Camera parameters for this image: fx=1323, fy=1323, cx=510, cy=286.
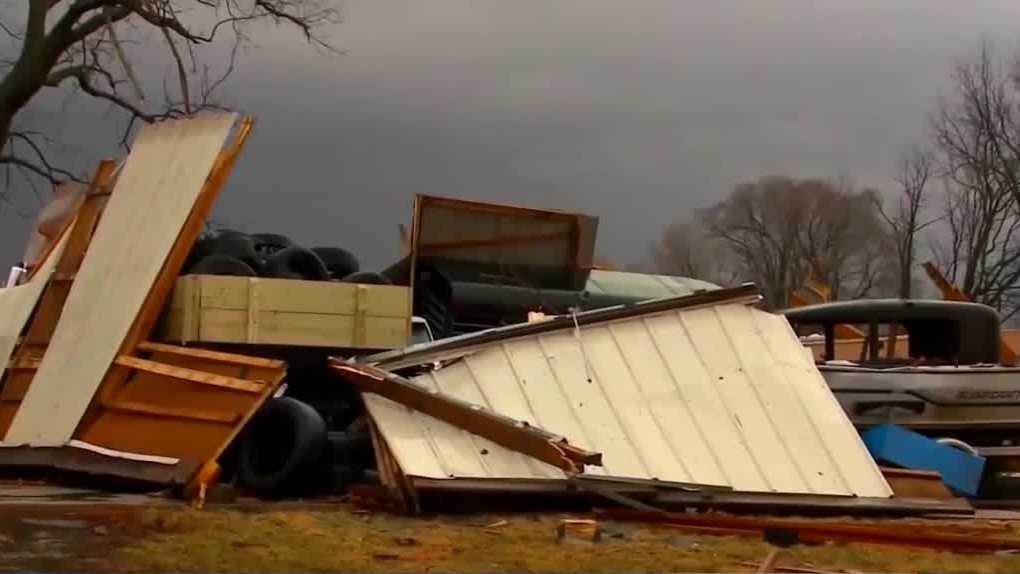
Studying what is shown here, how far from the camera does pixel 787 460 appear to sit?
35.0ft

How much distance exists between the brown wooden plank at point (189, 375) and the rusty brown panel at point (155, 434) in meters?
0.33

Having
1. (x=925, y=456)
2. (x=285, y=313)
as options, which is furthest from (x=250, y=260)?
(x=925, y=456)

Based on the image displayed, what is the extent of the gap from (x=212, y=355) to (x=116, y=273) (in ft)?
4.93

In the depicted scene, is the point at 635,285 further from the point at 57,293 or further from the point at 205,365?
the point at 205,365

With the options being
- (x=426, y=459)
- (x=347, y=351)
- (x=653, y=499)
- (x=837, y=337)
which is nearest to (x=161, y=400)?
(x=347, y=351)

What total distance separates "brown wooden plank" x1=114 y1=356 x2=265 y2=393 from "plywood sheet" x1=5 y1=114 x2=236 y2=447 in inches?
8.9

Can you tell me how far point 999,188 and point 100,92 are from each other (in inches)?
1132

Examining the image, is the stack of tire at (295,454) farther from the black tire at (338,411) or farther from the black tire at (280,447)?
the black tire at (338,411)

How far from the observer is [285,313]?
11.6 meters

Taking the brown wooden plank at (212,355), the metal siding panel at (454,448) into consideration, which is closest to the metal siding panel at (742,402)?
the metal siding panel at (454,448)

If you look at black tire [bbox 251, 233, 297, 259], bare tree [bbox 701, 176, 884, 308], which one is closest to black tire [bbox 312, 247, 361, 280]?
black tire [bbox 251, 233, 297, 259]

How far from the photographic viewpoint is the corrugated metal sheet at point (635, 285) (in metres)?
18.0

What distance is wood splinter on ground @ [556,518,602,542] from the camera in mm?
8328

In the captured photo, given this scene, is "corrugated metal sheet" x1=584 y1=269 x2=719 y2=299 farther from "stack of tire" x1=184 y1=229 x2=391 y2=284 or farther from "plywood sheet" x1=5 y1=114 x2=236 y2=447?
"plywood sheet" x1=5 y1=114 x2=236 y2=447
